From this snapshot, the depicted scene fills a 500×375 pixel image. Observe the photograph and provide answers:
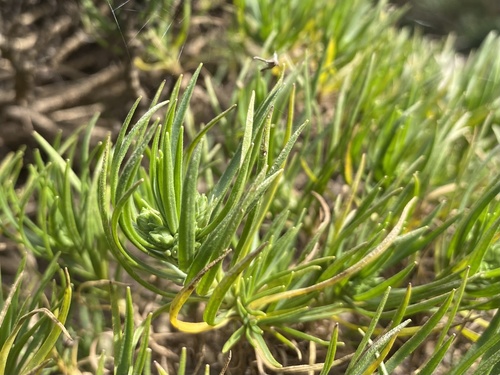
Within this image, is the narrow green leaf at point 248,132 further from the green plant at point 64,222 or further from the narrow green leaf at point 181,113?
the green plant at point 64,222

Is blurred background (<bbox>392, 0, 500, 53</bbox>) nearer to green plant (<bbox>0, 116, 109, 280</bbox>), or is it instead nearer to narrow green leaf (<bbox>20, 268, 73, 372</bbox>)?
green plant (<bbox>0, 116, 109, 280</bbox>)

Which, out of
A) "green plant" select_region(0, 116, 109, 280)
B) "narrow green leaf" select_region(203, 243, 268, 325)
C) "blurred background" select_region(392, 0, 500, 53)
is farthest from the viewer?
"blurred background" select_region(392, 0, 500, 53)

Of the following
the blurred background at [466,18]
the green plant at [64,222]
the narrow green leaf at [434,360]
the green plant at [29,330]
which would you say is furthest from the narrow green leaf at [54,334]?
the blurred background at [466,18]

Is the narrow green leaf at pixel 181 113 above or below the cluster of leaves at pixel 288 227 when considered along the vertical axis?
above

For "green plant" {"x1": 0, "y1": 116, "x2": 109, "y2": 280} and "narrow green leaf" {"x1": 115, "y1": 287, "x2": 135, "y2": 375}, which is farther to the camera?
"green plant" {"x1": 0, "y1": 116, "x2": 109, "y2": 280}

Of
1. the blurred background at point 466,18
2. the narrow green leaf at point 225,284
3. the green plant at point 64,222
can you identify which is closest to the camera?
the narrow green leaf at point 225,284

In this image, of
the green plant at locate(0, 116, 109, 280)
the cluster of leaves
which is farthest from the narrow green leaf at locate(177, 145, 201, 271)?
the green plant at locate(0, 116, 109, 280)

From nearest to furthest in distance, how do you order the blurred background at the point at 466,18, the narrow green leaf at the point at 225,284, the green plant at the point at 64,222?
the narrow green leaf at the point at 225,284 → the green plant at the point at 64,222 → the blurred background at the point at 466,18

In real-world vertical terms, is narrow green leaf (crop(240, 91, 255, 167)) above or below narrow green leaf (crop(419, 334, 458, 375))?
above

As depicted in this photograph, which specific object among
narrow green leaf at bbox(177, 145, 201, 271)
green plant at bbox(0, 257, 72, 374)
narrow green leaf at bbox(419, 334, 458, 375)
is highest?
narrow green leaf at bbox(177, 145, 201, 271)
